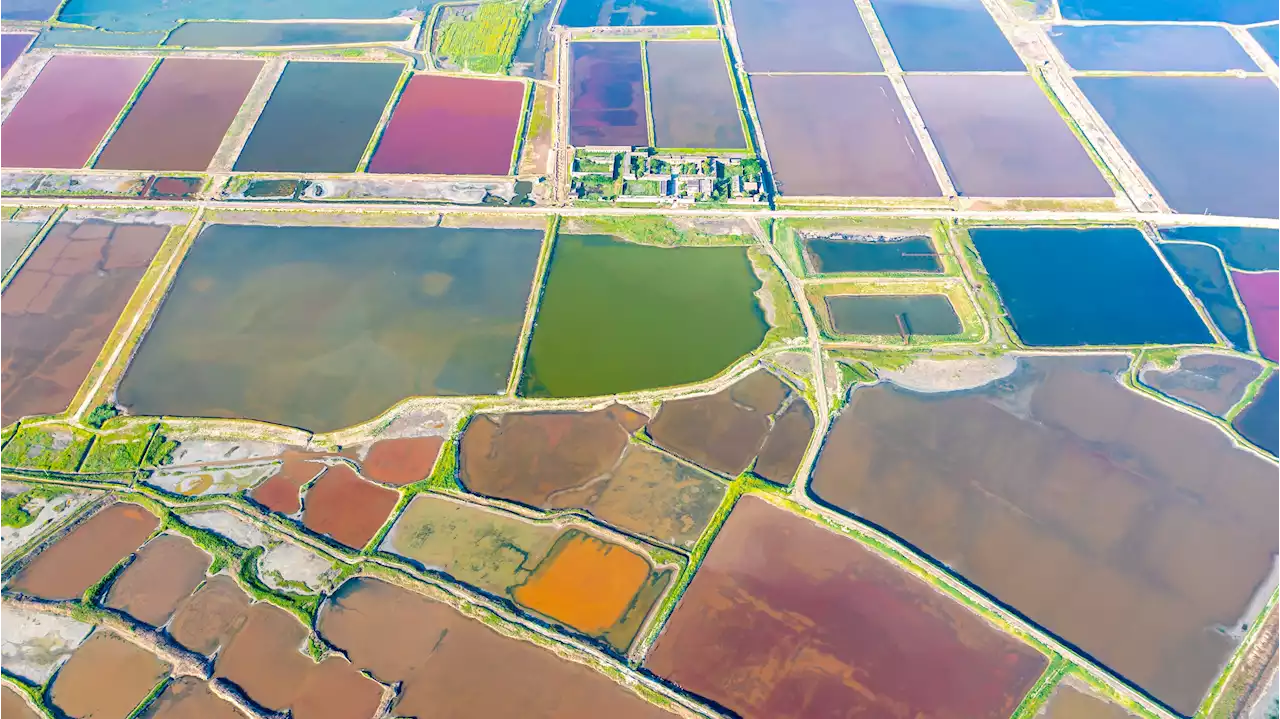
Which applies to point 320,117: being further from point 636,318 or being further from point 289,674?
point 289,674

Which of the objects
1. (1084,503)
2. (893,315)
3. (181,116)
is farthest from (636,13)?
(1084,503)

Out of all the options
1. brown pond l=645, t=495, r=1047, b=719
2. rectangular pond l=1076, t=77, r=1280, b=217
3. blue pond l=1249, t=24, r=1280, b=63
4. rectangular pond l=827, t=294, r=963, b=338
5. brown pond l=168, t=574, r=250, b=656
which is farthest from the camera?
blue pond l=1249, t=24, r=1280, b=63

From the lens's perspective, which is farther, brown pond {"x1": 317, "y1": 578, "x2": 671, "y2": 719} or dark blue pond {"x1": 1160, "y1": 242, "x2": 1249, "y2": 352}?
dark blue pond {"x1": 1160, "y1": 242, "x2": 1249, "y2": 352}

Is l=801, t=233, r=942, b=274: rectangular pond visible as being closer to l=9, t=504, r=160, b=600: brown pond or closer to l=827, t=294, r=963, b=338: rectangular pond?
l=827, t=294, r=963, b=338: rectangular pond

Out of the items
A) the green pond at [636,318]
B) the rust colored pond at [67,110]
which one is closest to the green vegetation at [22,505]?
the green pond at [636,318]

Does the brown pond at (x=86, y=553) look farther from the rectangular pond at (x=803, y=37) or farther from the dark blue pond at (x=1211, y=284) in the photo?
the dark blue pond at (x=1211, y=284)

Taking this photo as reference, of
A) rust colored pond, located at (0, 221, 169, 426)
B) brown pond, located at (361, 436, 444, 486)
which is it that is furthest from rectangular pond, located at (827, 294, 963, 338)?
rust colored pond, located at (0, 221, 169, 426)
